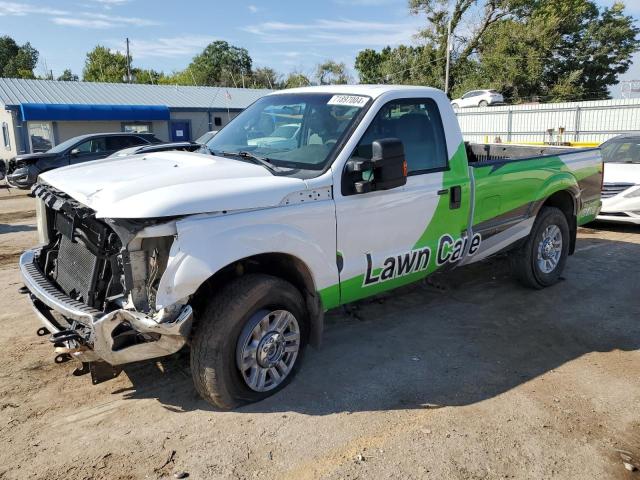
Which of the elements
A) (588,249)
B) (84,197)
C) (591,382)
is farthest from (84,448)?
(588,249)

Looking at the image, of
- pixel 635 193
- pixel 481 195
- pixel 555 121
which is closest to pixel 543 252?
pixel 481 195

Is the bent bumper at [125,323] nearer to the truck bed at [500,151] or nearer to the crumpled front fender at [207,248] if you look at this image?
the crumpled front fender at [207,248]

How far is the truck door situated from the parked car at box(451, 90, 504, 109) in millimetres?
32896

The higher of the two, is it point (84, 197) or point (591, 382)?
point (84, 197)

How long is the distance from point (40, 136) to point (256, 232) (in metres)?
26.6

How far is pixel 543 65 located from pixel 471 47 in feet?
21.9

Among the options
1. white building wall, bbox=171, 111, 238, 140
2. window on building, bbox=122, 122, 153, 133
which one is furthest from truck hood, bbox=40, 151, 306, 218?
white building wall, bbox=171, 111, 238, 140

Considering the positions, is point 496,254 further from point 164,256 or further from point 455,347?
→ point 164,256

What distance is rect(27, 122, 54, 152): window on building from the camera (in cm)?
2558

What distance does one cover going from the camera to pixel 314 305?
3.86 metres

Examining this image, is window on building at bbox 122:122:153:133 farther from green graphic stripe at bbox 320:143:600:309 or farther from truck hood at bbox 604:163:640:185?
green graphic stripe at bbox 320:143:600:309

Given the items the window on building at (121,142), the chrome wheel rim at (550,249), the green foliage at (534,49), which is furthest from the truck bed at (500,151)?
the green foliage at (534,49)

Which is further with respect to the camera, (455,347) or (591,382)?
(455,347)

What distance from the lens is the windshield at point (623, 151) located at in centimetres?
1002
